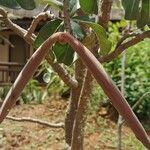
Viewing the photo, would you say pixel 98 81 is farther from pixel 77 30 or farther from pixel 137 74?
pixel 137 74

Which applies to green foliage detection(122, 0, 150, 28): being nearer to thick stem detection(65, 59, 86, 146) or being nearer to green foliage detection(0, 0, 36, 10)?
green foliage detection(0, 0, 36, 10)

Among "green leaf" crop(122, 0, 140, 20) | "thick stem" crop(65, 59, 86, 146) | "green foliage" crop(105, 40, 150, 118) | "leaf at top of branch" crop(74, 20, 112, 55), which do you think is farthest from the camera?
"green foliage" crop(105, 40, 150, 118)

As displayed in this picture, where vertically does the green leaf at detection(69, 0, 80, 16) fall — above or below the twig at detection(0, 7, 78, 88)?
above

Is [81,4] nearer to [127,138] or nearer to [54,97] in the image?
[127,138]

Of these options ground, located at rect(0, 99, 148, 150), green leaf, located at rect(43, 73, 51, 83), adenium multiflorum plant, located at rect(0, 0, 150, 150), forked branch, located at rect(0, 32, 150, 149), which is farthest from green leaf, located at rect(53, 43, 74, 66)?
ground, located at rect(0, 99, 148, 150)

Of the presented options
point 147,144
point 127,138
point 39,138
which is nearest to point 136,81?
point 127,138

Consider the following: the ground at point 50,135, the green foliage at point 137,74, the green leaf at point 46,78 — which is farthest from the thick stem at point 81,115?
the green foliage at point 137,74
